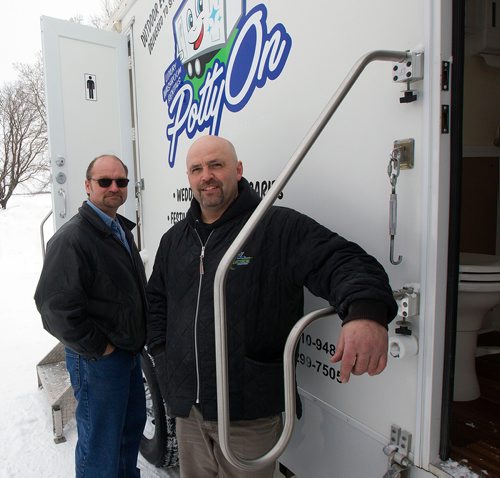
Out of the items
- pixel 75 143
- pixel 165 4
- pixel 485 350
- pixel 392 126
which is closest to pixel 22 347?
pixel 75 143

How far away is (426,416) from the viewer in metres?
1.22

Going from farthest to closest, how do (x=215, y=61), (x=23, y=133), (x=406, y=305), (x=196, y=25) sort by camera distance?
1. (x=23, y=133)
2. (x=196, y=25)
3. (x=215, y=61)
4. (x=406, y=305)

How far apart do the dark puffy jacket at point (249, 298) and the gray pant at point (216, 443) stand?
0.23ft

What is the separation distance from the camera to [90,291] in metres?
1.89

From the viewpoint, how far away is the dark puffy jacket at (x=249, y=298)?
1365 mm

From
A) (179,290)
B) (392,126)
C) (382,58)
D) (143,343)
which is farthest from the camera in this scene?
(143,343)

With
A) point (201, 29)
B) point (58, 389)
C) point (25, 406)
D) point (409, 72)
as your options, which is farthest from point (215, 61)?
point (25, 406)

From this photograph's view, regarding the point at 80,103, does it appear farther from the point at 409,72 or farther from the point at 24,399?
the point at 409,72

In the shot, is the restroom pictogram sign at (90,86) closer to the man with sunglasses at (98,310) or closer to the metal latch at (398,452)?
the man with sunglasses at (98,310)

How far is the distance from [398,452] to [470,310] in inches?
36.0

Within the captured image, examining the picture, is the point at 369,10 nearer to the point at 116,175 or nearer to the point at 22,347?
the point at 116,175

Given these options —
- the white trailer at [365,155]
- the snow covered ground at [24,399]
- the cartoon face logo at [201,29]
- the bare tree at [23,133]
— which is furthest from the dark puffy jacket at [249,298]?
the bare tree at [23,133]

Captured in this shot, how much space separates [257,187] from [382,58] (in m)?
0.84

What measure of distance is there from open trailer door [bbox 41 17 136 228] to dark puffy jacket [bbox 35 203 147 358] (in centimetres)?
129
